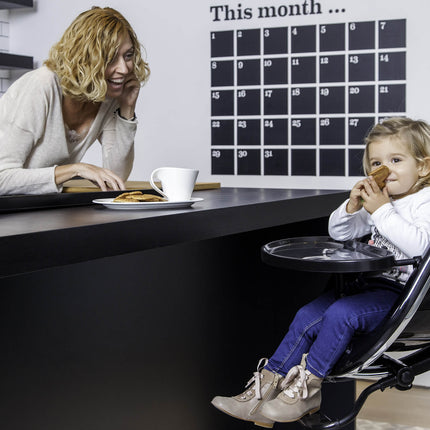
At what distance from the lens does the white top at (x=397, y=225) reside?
1.47 m

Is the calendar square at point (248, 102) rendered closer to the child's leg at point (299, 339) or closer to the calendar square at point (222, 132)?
the calendar square at point (222, 132)

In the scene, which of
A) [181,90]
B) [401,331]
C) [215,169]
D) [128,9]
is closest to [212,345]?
[401,331]

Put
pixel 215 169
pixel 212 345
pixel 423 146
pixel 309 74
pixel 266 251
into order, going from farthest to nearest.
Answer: pixel 215 169 < pixel 309 74 < pixel 212 345 < pixel 423 146 < pixel 266 251

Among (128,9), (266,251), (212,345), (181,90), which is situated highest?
(128,9)

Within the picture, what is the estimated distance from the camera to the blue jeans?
4.44 ft

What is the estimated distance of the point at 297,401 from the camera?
1.33m

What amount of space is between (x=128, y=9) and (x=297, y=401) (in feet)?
8.90

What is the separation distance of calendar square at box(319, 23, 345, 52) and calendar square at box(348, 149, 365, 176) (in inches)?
18.6

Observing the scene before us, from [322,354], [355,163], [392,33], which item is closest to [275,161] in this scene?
[355,163]

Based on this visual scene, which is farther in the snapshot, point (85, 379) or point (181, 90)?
point (181, 90)

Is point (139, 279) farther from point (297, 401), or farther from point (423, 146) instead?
point (423, 146)

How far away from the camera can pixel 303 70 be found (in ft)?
10.4

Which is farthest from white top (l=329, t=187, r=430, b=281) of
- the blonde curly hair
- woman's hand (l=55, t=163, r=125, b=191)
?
the blonde curly hair

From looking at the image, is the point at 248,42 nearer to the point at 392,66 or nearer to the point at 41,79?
the point at 392,66
